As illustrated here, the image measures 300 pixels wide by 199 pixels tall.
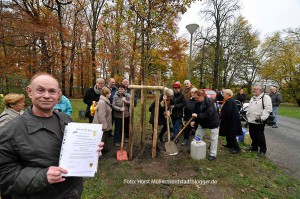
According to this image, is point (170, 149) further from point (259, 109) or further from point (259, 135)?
point (259, 109)

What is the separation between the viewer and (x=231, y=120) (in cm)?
528

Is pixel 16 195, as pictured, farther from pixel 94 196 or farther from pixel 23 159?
pixel 94 196

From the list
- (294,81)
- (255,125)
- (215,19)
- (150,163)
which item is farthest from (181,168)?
(294,81)

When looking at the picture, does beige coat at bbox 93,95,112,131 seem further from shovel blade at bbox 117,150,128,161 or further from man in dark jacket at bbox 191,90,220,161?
man in dark jacket at bbox 191,90,220,161

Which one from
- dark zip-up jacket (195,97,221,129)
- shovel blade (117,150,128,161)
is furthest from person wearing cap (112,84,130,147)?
dark zip-up jacket (195,97,221,129)

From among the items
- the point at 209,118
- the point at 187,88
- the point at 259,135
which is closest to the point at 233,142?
the point at 259,135

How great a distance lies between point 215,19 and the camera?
20656mm

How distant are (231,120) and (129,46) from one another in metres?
7.20

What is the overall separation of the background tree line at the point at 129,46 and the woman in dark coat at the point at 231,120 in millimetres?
2480

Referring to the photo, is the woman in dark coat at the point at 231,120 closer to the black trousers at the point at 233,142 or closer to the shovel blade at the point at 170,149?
the black trousers at the point at 233,142

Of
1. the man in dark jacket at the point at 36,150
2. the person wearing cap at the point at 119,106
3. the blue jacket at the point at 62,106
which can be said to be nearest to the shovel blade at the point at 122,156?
the person wearing cap at the point at 119,106

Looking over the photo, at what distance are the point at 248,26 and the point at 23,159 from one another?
28441 mm

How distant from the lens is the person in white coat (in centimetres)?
482

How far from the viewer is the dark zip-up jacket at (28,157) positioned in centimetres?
128
